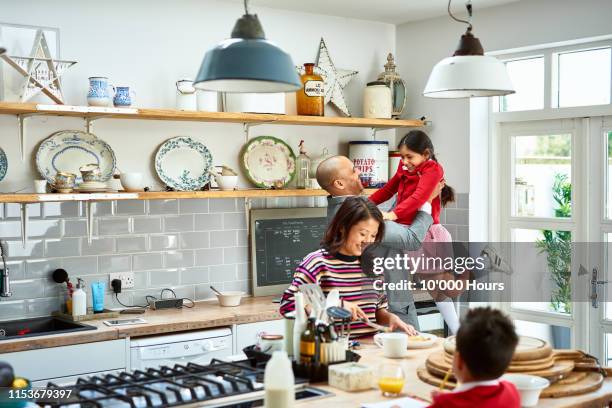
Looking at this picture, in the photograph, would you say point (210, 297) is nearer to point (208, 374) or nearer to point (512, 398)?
point (208, 374)

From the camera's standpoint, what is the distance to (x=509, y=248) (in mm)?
5777

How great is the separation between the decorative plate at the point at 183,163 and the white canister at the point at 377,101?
130cm

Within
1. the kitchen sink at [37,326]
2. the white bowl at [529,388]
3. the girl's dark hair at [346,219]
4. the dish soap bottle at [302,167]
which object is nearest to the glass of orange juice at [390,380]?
the white bowl at [529,388]

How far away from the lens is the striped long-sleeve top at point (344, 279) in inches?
145

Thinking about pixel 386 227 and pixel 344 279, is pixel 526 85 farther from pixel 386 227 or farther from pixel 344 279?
pixel 344 279

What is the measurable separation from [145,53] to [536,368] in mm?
3206

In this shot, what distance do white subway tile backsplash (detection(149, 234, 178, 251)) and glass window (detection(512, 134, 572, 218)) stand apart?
→ 7.88 ft

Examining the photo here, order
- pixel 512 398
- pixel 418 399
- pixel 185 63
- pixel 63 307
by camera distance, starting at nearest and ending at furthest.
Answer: pixel 512 398
pixel 418 399
pixel 63 307
pixel 185 63

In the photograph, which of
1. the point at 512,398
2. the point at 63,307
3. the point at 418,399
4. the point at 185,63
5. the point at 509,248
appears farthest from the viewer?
the point at 509,248

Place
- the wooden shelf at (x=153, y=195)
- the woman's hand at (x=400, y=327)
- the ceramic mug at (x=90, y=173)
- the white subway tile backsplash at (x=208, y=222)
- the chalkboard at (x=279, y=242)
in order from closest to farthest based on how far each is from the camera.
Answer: the woman's hand at (x=400, y=327) < the wooden shelf at (x=153, y=195) < the ceramic mug at (x=90, y=173) < the white subway tile backsplash at (x=208, y=222) < the chalkboard at (x=279, y=242)

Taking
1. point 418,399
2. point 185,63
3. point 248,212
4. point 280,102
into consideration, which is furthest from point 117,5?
point 418,399

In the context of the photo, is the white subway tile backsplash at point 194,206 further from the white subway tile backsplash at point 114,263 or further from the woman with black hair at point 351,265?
the woman with black hair at point 351,265

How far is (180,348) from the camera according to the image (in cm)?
451

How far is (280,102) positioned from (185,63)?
2.17 feet
